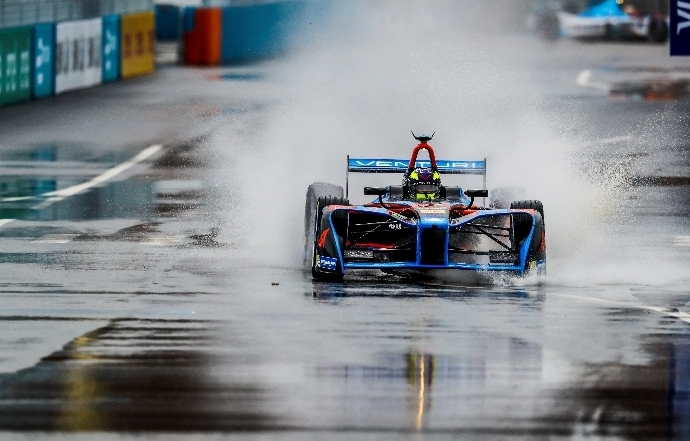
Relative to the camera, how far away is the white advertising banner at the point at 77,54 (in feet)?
129

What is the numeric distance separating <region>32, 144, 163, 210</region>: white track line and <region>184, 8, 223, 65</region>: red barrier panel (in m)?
22.9

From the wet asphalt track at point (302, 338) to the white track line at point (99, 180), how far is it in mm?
273

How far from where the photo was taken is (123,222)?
20.0 m

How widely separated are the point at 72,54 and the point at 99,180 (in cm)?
1642

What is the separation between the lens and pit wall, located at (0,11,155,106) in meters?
35.7

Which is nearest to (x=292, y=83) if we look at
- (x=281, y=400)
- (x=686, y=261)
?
(x=686, y=261)

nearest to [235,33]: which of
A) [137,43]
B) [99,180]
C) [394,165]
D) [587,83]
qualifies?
[137,43]

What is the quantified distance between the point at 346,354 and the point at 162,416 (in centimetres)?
223

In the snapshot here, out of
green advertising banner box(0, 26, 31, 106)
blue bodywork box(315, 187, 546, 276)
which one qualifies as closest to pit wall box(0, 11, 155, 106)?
green advertising banner box(0, 26, 31, 106)

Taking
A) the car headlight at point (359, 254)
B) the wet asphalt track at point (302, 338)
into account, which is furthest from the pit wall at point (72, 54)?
the car headlight at point (359, 254)

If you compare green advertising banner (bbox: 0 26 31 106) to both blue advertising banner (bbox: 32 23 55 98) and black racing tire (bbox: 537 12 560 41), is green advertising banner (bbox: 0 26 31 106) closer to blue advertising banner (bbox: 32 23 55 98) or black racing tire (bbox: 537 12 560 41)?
blue advertising banner (bbox: 32 23 55 98)

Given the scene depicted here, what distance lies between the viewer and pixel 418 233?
1512 cm

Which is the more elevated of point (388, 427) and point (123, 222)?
point (123, 222)

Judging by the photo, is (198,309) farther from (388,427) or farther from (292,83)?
(292,83)
